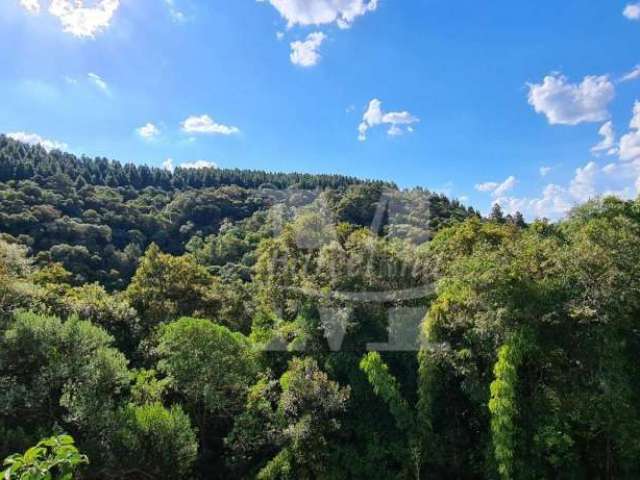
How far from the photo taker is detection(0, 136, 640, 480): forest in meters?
10.8

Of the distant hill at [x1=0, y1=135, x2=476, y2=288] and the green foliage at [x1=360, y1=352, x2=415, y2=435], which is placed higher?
the distant hill at [x1=0, y1=135, x2=476, y2=288]

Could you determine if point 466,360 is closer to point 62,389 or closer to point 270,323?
point 270,323

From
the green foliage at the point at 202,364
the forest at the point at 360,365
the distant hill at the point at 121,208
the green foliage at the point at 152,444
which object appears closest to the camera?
the forest at the point at 360,365

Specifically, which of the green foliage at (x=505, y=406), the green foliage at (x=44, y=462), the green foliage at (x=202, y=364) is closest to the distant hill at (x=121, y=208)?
the green foliage at (x=202, y=364)

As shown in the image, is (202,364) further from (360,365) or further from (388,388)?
(388,388)

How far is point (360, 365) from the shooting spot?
13.4m

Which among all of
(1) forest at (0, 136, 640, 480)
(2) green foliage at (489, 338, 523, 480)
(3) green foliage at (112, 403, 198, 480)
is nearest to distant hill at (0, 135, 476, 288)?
(1) forest at (0, 136, 640, 480)

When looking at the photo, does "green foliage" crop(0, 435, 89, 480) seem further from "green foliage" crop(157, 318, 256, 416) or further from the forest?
"green foliage" crop(157, 318, 256, 416)

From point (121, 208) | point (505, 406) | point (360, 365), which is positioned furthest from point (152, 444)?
point (121, 208)

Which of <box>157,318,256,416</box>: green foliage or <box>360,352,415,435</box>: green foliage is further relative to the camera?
<box>157,318,256,416</box>: green foliage

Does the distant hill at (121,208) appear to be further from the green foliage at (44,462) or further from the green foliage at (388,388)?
the green foliage at (44,462)

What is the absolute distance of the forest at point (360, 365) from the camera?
10.8m

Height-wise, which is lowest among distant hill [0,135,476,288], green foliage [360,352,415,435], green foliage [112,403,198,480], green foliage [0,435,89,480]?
green foliage [112,403,198,480]

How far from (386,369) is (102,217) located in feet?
157
